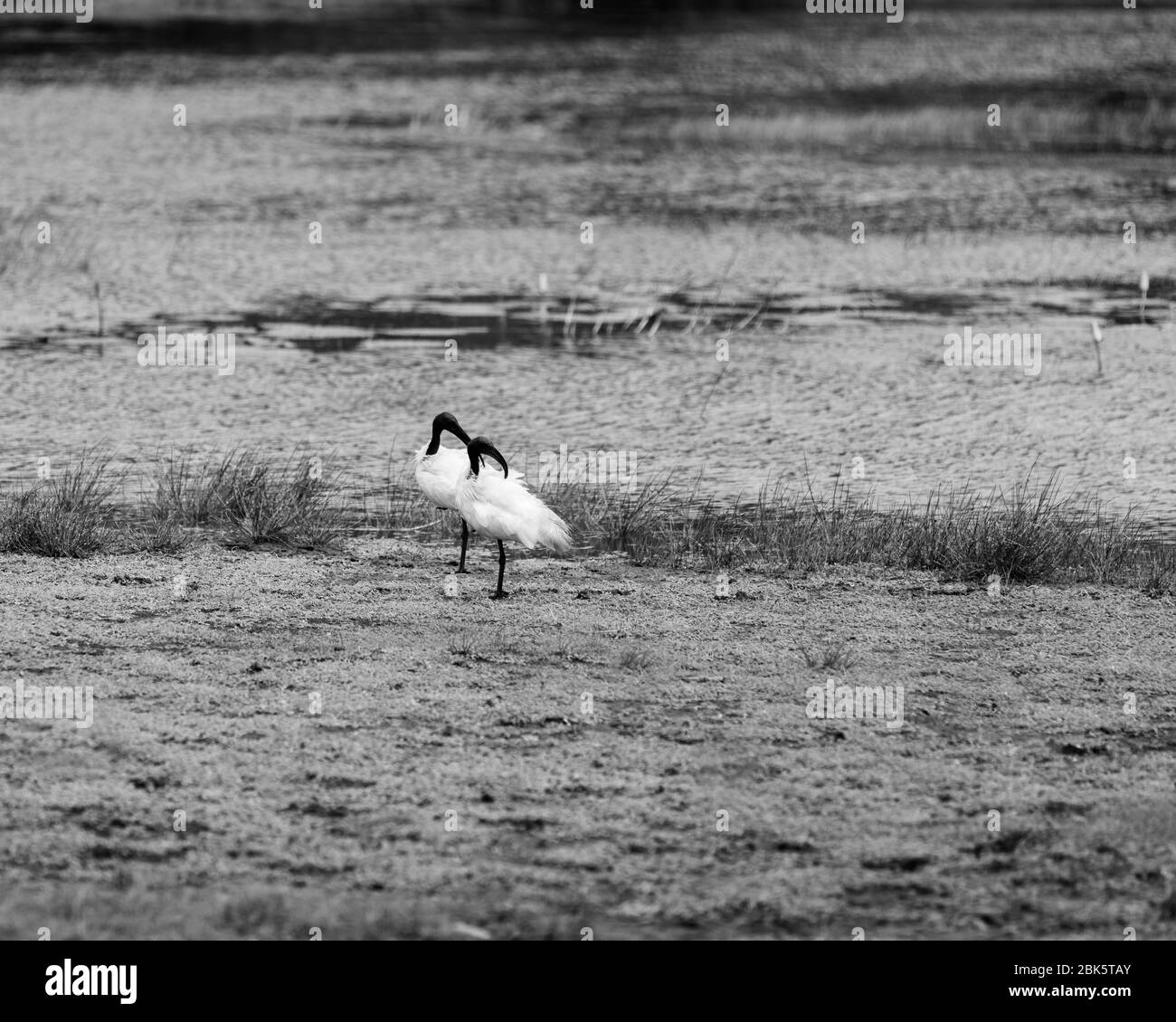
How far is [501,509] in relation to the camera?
852 centimetres

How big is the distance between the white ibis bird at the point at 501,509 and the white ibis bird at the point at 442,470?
0.24ft

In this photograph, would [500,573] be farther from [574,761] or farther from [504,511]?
[574,761]

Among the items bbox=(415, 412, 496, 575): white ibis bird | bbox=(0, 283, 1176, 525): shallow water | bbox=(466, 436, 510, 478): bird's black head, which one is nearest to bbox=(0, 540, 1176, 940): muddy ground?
bbox=(415, 412, 496, 575): white ibis bird

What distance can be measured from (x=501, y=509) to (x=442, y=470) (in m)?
0.43

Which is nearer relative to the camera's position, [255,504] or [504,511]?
[504,511]

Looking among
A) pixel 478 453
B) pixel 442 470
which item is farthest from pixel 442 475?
pixel 478 453

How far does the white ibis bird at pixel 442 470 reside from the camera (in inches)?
343

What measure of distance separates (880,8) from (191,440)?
3243cm

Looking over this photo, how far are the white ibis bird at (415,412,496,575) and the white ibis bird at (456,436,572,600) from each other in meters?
0.07

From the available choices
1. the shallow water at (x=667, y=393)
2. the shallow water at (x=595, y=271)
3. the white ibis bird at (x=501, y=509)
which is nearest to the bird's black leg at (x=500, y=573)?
the white ibis bird at (x=501, y=509)

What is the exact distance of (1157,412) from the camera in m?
13.2

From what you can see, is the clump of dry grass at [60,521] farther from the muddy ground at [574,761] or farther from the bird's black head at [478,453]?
the bird's black head at [478,453]
